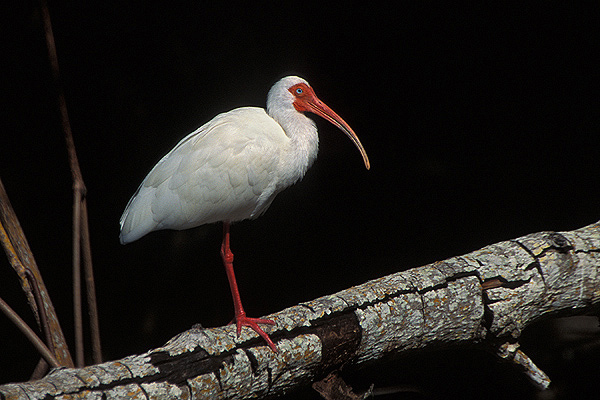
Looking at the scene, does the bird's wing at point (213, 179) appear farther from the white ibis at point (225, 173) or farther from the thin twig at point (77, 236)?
the thin twig at point (77, 236)

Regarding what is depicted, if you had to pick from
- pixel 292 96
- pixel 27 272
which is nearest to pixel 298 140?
pixel 292 96

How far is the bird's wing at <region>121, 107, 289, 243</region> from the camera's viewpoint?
6.80 ft

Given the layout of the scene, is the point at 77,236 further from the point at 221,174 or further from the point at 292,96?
the point at 292,96

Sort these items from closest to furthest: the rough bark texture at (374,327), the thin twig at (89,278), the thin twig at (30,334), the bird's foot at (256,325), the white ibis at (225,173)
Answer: the rough bark texture at (374,327) → the bird's foot at (256,325) → the thin twig at (30,334) → the white ibis at (225,173) → the thin twig at (89,278)

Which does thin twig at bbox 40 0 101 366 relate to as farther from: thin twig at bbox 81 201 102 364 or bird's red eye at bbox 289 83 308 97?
bird's red eye at bbox 289 83 308 97

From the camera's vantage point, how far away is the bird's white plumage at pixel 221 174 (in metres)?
2.07

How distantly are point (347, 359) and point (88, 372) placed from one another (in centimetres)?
80

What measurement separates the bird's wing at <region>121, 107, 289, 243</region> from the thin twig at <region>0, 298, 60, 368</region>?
462mm

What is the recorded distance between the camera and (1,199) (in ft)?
6.86

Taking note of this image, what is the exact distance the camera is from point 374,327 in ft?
5.91

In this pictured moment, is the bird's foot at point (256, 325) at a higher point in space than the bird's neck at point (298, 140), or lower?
lower

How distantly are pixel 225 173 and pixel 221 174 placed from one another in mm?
15

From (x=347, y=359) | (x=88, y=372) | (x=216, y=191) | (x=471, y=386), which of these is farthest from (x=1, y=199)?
(x=471, y=386)

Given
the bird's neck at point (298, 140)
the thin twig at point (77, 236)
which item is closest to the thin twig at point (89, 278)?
the thin twig at point (77, 236)
